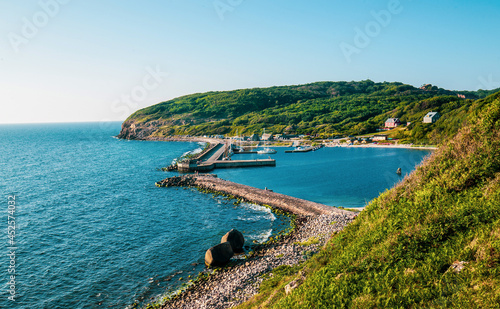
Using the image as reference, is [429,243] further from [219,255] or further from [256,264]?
[219,255]

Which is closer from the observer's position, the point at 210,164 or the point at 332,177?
the point at 332,177

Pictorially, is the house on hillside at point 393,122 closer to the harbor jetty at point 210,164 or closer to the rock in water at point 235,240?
the harbor jetty at point 210,164

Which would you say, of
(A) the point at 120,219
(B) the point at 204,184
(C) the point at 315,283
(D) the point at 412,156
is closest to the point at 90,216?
(A) the point at 120,219

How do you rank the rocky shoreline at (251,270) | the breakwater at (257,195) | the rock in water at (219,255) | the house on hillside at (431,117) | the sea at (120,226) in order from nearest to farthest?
the rocky shoreline at (251,270), the sea at (120,226), the rock in water at (219,255), the breakwater at (257,195), the house on hillside at (431,117)

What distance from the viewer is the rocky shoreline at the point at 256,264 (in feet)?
68.7

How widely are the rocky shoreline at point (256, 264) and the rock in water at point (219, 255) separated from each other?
2.48 feet

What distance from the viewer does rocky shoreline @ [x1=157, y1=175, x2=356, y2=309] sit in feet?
68.7

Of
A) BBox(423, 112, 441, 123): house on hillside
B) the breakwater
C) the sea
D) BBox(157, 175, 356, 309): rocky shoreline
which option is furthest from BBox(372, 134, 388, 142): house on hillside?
BBox(157, 175, 356, 309): rocky shoreline

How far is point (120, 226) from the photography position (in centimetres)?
3831

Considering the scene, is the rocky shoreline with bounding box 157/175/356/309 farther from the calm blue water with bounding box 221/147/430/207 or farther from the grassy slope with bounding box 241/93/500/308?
the calm blue water with bounding box 221/147/430/207

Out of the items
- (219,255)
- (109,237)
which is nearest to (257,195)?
(219,255)

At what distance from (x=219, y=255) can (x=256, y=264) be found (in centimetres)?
370

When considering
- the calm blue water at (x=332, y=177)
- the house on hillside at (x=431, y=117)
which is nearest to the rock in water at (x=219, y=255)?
the calm blue water at (x=332, y=177)

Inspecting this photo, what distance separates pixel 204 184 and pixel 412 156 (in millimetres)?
73201
